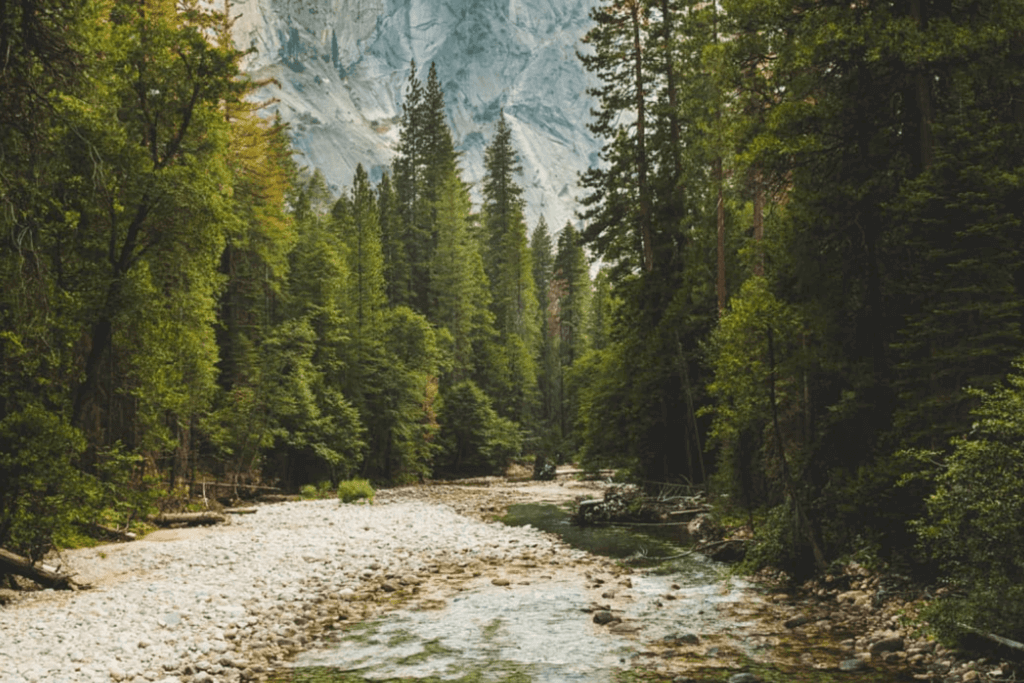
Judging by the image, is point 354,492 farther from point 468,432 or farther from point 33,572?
point 33,572

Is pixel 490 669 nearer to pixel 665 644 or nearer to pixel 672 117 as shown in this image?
pixel 665 644

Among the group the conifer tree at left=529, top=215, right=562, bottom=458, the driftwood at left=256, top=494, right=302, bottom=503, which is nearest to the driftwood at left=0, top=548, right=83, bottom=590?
the driftwood at left=256, top=494, right=302, bottom=503

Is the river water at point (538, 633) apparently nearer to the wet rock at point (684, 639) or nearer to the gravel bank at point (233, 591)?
the wet rock at point (684, 639)

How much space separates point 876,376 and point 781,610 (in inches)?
148

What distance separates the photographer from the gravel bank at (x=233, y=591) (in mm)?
7539

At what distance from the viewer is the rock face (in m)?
131

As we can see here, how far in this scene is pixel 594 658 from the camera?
8039mm

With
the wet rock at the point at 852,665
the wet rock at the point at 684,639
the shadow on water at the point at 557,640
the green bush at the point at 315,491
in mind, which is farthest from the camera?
the green bush at the point at 315,491

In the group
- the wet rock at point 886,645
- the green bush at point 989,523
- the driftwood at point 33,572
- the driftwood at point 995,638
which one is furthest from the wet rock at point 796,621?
the driftwood at point 33,572

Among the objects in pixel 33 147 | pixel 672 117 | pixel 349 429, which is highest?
pixel 672 117

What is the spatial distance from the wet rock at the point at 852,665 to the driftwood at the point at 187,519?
1684 cm

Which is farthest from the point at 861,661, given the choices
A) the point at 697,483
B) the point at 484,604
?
the point at 697,483

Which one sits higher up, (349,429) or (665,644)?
(349,429)

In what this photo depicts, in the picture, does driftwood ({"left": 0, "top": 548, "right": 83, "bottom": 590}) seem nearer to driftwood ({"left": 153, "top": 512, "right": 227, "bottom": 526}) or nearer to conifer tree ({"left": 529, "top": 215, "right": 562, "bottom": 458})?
driftwood ({"left": 153, "top": 512, "right": 227, "bottom": 526})
